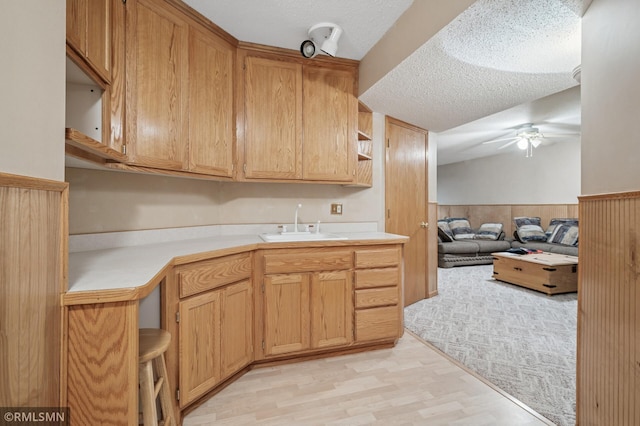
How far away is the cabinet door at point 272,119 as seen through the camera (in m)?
2.34

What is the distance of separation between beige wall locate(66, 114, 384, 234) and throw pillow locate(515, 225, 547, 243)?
14.7 ft

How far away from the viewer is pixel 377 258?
2.34 metres

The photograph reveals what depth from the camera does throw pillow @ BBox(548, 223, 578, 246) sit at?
527cm

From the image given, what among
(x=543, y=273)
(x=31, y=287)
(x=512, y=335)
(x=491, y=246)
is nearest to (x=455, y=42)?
(x=31, y=287)

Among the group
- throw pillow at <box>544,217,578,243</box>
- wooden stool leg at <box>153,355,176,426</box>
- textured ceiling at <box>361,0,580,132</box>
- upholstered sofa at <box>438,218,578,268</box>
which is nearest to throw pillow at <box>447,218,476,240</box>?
upholstered sofa at <box>438,218,578,268</box>

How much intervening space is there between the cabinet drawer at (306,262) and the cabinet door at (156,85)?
868 mm

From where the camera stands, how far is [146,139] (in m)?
1.70

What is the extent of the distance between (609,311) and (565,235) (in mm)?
5289

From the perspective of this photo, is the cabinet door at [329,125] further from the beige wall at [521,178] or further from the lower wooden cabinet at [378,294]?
the beige wall at [521,178]

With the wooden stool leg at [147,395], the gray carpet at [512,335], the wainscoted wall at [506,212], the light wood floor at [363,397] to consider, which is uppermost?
the wainscoted wall at [506,212]

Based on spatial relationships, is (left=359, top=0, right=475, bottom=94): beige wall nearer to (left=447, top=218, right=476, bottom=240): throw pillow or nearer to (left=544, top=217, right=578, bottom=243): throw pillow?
(left=447, top=218, right=476, bottom=240): throw pillow

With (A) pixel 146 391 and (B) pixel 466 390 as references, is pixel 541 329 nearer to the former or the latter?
(B) pixel 466 390

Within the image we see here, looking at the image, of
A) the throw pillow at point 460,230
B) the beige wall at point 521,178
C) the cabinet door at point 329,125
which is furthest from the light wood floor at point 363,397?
the beige wall at point 521,178

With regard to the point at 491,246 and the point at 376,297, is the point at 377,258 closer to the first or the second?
the point at 376,297
